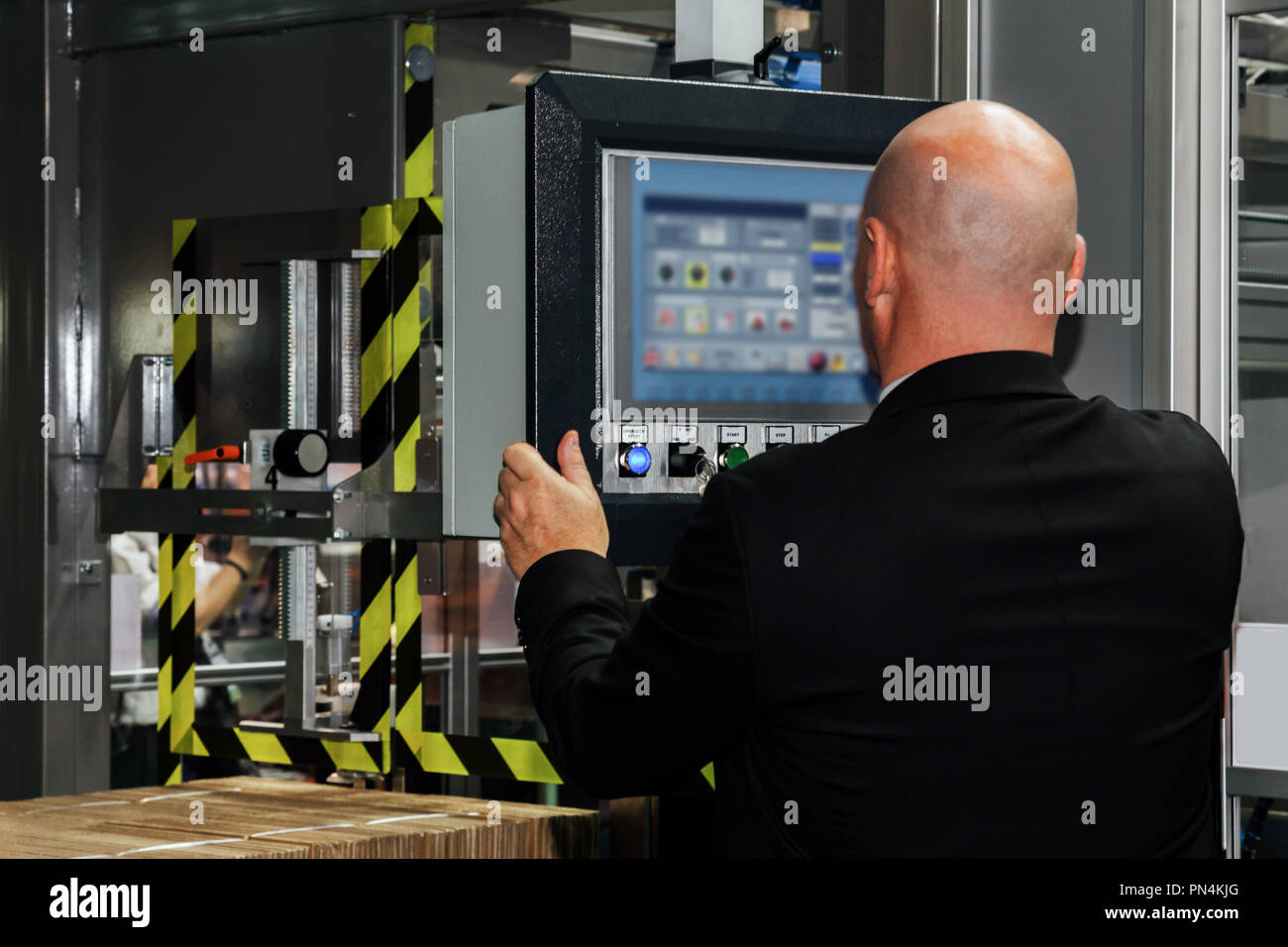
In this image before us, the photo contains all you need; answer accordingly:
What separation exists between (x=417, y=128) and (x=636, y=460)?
1.77m

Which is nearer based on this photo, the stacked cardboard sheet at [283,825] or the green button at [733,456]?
the green button at [733,456]

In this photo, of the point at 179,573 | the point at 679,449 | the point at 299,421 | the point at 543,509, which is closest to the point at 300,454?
the point at 299,421

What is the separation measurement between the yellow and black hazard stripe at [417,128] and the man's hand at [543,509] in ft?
5.65

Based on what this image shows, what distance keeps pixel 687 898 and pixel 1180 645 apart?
0.79 meters

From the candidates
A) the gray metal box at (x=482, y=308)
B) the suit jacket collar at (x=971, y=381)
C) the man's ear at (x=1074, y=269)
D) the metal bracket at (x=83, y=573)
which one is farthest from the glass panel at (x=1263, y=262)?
the metal bracket at (x=83, y=573)

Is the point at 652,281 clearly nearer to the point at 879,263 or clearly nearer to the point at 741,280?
the point at 741,280

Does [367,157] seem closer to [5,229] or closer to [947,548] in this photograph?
[5,229]

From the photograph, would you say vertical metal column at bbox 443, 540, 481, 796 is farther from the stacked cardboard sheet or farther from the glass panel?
the glass panel

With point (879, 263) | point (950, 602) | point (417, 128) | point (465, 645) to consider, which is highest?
point (417, 128)

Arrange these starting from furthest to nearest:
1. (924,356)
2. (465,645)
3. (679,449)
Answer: (465,645), (679,449), (924,356)

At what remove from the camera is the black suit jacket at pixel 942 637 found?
1.47 meters

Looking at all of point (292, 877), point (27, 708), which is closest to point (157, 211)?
point (27, 708)

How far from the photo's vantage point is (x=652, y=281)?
202 centimetres

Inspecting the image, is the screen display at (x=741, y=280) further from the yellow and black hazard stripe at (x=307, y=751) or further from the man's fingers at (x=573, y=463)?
the yellow and black hazard stripe at (x=307, y=751)
